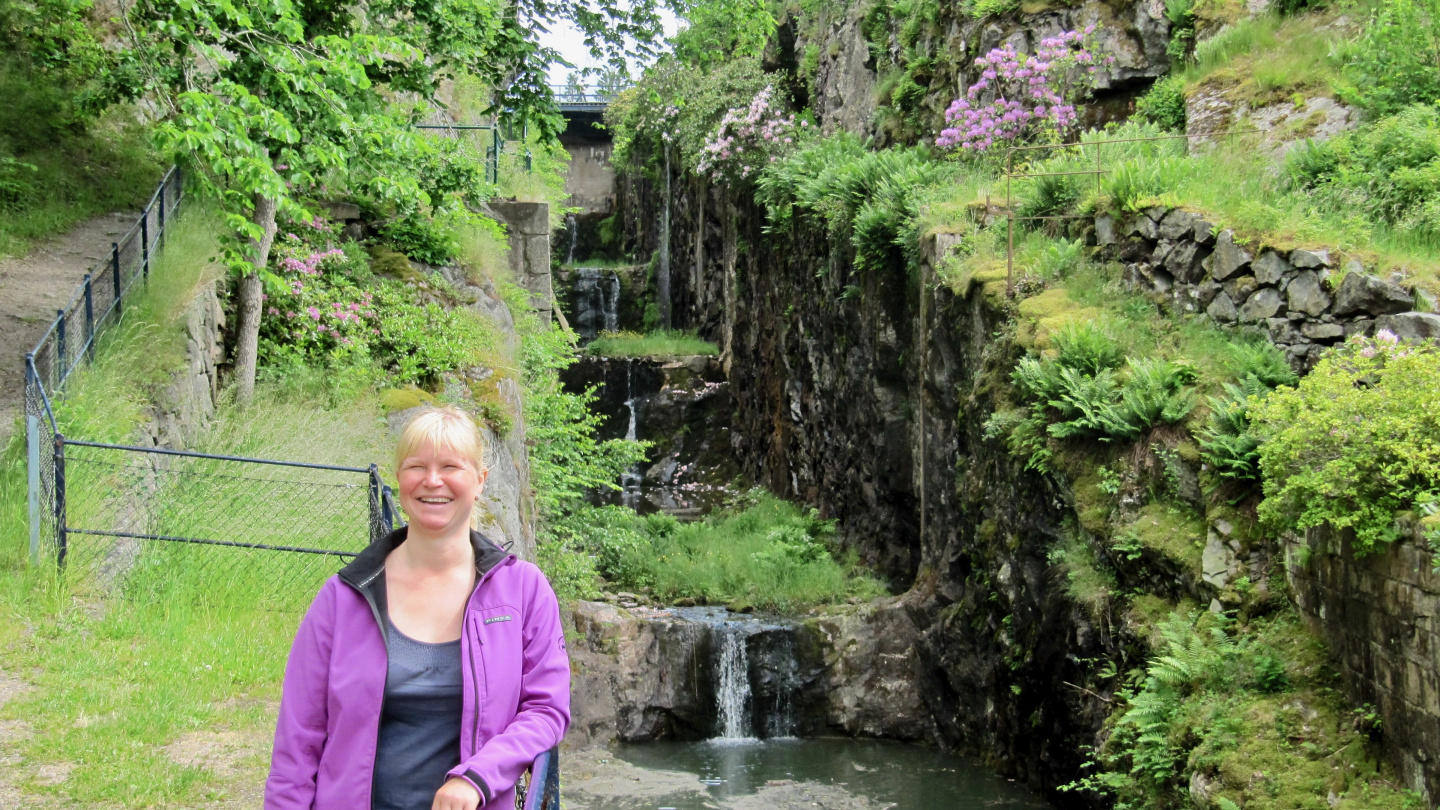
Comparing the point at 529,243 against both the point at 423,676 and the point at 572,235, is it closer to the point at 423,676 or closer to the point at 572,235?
the point at 423,676

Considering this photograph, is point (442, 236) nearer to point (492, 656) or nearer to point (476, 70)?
A: point (476, 70)

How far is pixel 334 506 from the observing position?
371 inches

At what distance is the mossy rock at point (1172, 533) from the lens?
9.44m

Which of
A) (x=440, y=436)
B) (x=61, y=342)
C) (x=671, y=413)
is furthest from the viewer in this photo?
(x=671, y=413)

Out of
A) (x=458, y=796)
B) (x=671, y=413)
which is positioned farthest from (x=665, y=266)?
(x=458, y=796)

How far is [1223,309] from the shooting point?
10664 millimetres

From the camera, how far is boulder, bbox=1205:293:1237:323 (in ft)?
34.7

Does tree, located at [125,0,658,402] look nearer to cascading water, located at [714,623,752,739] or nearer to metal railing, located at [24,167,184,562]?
metal railing, located at [24,167,184,562]

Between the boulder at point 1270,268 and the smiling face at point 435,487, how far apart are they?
9045 mm

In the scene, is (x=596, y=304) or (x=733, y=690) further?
(x=596, y=304)

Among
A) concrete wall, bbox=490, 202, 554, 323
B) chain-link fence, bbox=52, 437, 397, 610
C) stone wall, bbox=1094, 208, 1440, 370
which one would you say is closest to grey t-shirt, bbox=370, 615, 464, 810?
chain-link fence, bbox=52, 437, 397, 610

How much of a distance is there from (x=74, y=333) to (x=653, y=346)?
19.5m

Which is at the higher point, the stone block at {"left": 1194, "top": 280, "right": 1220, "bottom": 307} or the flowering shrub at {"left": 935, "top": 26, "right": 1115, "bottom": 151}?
the flowering shrub at {"left": 935, "top": 26, "right": 1115, "bottom": 151}

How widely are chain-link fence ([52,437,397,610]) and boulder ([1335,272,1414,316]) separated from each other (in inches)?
303
